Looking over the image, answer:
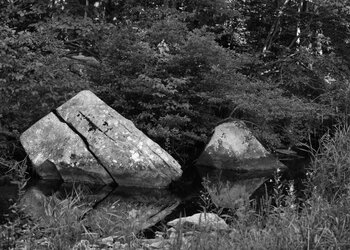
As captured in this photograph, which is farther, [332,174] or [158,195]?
[158,195]

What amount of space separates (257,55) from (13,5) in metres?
5.91

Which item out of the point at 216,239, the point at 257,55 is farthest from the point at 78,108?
the point at 257,55


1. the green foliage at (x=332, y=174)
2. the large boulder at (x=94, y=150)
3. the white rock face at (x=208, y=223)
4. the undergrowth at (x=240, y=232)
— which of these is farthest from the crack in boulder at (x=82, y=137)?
the green foliage at (x=332, y=174)

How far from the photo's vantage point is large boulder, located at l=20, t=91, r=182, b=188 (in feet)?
23.1

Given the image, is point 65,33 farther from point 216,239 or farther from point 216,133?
point 216,239

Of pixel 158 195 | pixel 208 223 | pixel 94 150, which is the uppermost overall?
pixel 208 223

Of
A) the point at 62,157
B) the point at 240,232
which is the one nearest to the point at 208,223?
the point at 240,232

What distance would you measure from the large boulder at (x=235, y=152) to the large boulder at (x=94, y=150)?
1.34 metres

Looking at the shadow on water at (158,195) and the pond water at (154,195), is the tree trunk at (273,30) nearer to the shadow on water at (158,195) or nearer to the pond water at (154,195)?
the shadow on water at (158,195)

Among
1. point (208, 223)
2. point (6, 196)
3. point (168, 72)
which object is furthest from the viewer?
point (168, 72)

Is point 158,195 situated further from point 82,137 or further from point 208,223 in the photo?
point 208,223

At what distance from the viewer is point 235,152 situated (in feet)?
28.2

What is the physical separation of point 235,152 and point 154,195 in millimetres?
2426

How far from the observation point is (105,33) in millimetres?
10273
